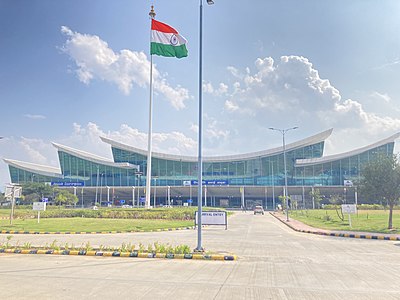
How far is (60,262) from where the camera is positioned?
35.6 feet

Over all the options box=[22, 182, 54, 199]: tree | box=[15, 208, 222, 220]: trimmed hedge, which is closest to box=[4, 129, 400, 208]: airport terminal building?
box=[22, 182, 54, 199]: tree

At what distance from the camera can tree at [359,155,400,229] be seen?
77.4ft

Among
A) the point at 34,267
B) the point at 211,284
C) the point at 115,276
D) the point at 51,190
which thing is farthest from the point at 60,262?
the point at 51,190

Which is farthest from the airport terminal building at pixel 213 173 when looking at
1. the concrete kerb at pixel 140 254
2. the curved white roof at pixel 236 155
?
the concrete kerb at pixel 140 254

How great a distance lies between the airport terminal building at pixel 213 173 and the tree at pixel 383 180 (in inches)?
2195

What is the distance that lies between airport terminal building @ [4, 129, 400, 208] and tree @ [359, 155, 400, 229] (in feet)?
183

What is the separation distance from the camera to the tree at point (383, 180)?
23578mm

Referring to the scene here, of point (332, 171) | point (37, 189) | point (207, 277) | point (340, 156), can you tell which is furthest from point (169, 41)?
point (332, 171)

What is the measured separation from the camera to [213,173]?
8800 cm

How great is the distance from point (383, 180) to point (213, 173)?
6482 centimetres

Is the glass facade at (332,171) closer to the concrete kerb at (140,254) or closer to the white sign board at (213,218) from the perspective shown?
the white sign board at (213,218)

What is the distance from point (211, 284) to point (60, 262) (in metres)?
5.54

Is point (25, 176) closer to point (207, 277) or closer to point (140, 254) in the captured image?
point (140, 254)

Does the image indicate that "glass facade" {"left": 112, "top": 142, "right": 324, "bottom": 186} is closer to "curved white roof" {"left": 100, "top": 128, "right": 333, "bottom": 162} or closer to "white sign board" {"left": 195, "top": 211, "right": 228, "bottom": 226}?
"curved white roof" {"left": 100, "top": 128, "right": 333, "bottom": 162}
